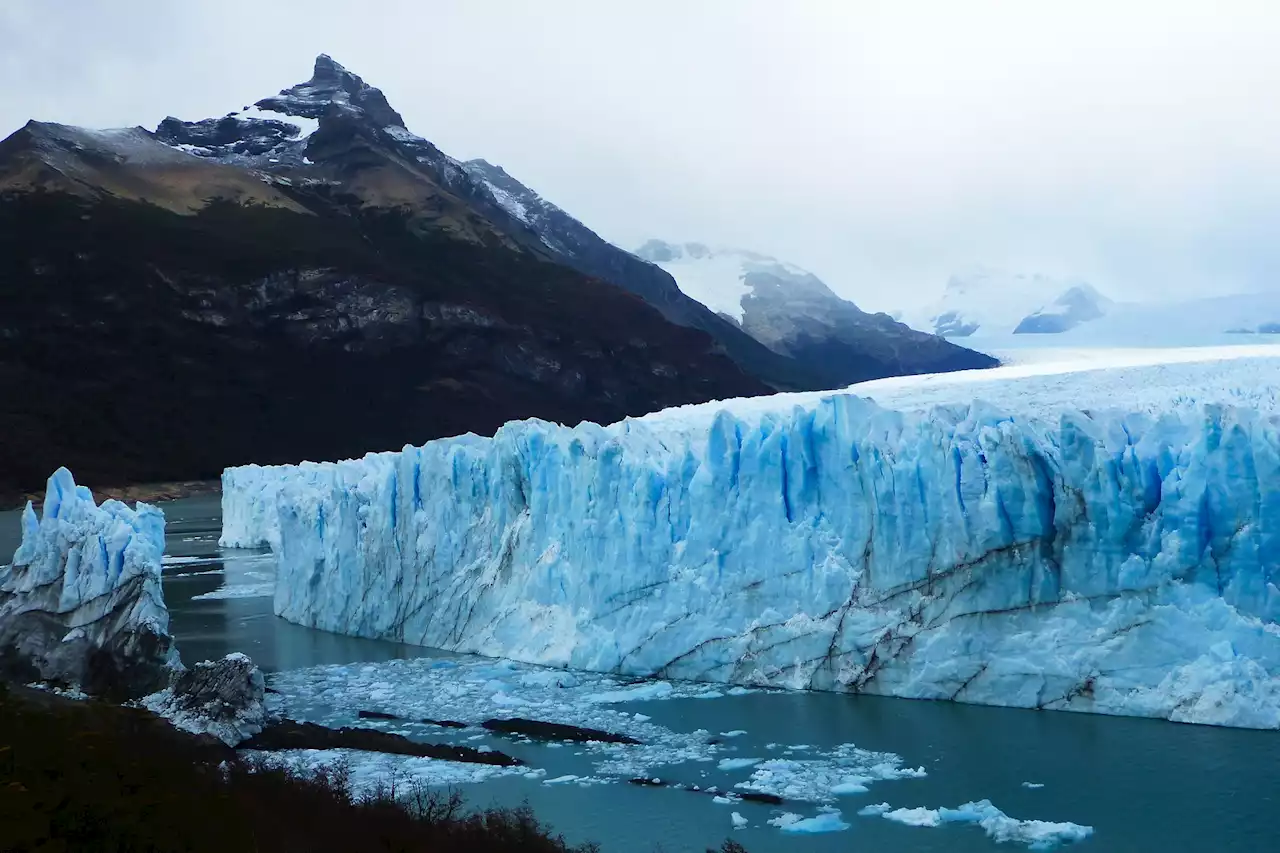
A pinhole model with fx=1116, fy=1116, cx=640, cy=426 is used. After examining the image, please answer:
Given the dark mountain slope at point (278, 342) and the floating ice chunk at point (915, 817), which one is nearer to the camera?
the floating ice chunk at point (915, 817)

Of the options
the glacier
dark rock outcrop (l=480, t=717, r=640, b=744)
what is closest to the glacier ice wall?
the glacier

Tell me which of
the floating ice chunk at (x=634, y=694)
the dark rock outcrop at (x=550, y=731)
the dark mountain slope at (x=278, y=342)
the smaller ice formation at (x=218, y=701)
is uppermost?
the dark mountain slope at (x=278, y=342)

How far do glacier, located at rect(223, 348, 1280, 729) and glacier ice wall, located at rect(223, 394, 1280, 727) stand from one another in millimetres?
24

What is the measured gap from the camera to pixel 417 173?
255 feet

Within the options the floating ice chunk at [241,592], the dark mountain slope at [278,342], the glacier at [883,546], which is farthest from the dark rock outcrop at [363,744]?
the dark mountain slope at [278,342]

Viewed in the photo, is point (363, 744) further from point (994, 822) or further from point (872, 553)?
point (994, 822)

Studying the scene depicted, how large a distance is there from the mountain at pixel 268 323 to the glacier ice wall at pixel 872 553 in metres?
A: 37.0

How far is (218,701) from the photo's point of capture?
11.0m

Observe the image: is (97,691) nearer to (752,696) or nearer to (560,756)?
(560,756)

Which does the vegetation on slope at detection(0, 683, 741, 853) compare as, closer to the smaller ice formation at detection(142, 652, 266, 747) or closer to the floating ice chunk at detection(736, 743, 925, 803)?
the smaller ice formation at detection(142, 652, 266, 747)

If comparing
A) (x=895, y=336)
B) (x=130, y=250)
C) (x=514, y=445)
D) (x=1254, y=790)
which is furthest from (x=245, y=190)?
(x=1254, y=790)

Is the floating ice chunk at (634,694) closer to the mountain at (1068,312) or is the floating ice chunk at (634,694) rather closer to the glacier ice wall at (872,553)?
the glacier ice wall at (872,553)

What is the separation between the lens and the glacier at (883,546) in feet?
33.7

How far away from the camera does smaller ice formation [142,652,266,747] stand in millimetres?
10695
